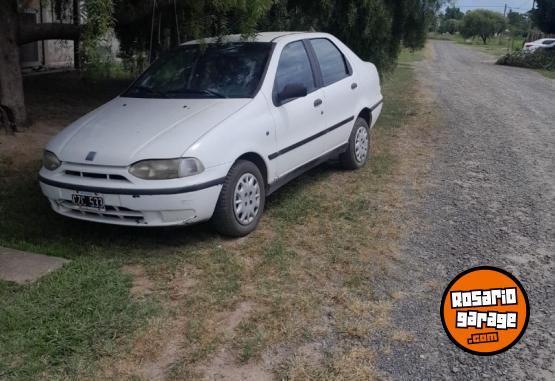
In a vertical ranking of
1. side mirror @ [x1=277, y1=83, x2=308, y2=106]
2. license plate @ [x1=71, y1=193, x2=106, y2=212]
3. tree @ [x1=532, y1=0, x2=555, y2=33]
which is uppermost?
tree @ [x1=532, y1=0, x2=555, y2=33]

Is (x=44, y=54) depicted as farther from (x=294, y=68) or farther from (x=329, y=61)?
(x=294, y=68)

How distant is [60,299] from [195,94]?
2.30m

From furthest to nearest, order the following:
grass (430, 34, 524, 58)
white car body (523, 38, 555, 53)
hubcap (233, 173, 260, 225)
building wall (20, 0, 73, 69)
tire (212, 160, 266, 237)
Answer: grass (430, 34, 524, 58)
white car body (523, 38, 555, 53)
building wall (20, 0, 73, 69)
hubcap (233, 173, 260, 225)
tire (212, 160, 266, 237)

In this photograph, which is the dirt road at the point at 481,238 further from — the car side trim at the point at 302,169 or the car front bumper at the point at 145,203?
the car front bumper at the point at 145,203

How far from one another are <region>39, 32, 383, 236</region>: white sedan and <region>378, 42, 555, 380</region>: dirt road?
4.41ft

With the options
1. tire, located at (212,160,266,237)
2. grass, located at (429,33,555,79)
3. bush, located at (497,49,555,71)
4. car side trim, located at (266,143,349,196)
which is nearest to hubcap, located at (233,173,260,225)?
tire, located at (212,160,266,237)

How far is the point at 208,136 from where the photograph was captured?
15.1 ft

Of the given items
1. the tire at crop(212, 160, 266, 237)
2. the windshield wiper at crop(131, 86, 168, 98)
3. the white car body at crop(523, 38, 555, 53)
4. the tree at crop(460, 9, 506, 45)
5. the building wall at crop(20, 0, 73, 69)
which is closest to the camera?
the tire at crop(212, 160, 266, 237)

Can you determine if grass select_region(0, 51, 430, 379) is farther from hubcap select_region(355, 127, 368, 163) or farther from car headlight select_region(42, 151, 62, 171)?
hubcap select_region(355, 127, 368, 163)

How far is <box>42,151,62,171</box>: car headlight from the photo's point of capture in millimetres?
4752

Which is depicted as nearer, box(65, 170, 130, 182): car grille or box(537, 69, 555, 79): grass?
box(65, 170, 130, 182): car grille

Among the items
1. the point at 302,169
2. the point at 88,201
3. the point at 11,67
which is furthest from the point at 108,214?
the point at 11,67

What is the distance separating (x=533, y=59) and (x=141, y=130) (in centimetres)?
2903

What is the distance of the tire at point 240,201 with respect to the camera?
15.5 ft
